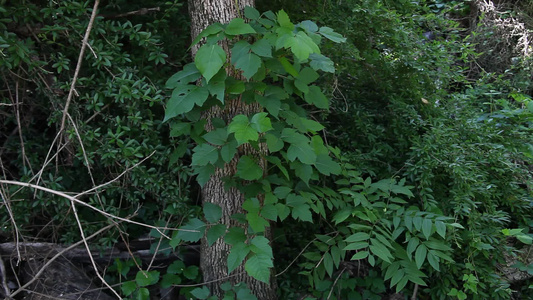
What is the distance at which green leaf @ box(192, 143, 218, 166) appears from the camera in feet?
7.36

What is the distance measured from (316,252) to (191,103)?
1.30 metres

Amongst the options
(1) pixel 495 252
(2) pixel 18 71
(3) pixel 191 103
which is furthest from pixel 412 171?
(2) pixel 18 71

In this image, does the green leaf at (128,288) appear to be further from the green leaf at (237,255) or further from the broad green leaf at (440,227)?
the broad green leaf at (440,227)

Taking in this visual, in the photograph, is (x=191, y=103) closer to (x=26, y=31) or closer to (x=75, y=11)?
(x=75, y=11)

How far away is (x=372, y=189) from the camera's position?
2816mm

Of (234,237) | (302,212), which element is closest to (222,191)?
(234,237)

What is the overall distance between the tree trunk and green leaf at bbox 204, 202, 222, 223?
19cm

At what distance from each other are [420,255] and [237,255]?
40.7 inches

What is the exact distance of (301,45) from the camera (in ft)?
6.70

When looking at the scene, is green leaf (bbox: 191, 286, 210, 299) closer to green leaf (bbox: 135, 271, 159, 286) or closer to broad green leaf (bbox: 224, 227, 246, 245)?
green leaf (bbox: 135, 271, 159, 286)

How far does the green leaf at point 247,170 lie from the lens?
94.0 inches

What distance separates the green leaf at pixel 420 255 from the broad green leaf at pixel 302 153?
2.72 feet

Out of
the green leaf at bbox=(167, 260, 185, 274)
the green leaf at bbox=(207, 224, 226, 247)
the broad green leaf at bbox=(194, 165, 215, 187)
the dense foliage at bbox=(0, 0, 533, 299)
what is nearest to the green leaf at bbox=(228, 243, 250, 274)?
the dense foliage at bbox=(0, 0, 533, 299)

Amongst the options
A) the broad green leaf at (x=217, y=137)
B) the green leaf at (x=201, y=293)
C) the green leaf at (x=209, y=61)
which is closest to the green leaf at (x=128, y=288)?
the green leaf at (x=201, y=293)
